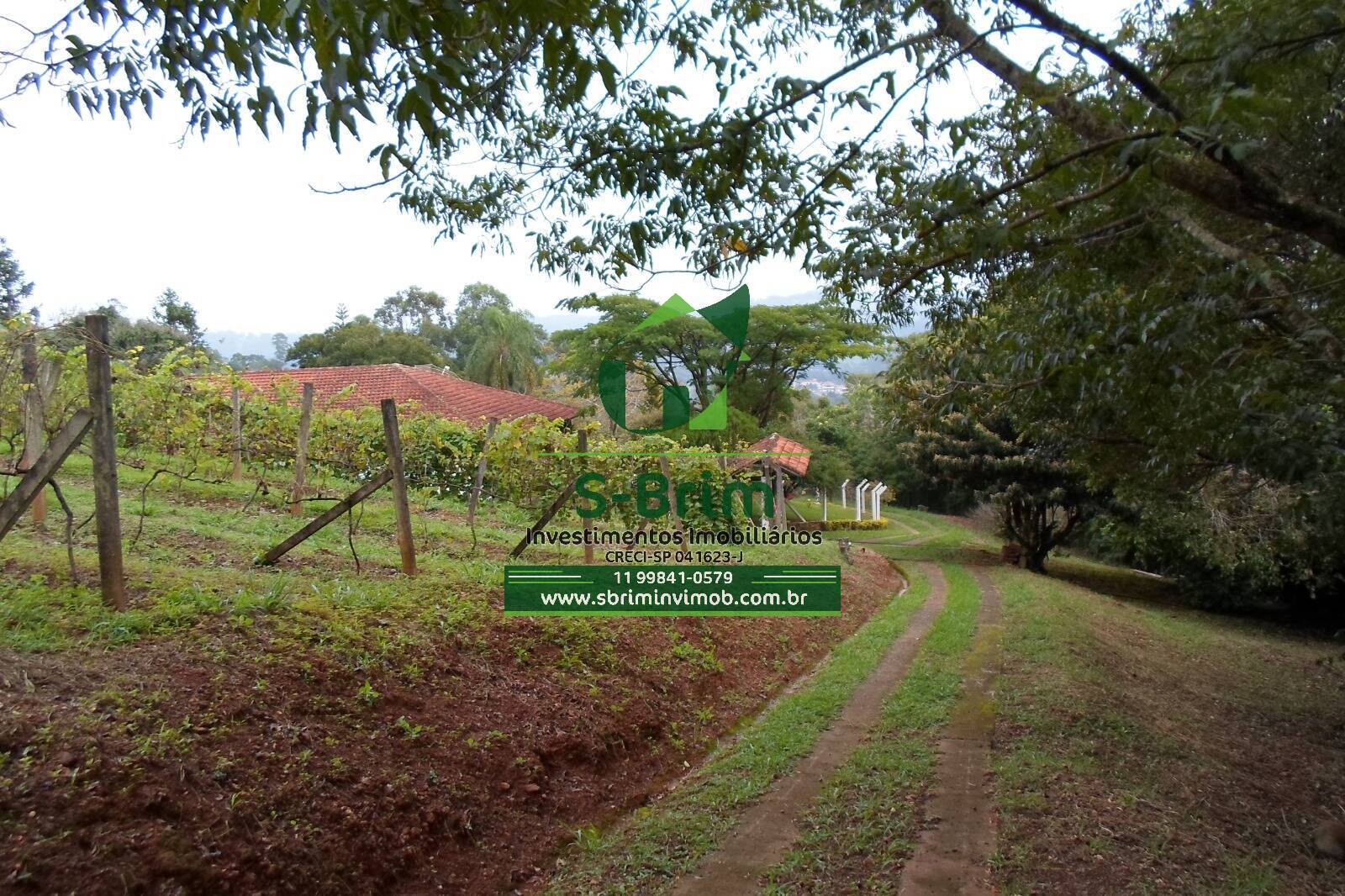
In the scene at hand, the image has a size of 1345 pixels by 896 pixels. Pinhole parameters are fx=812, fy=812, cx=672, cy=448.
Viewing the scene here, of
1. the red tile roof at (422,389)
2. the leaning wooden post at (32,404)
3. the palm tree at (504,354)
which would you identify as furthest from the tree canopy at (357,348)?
the leaning wooden post at (32,404)

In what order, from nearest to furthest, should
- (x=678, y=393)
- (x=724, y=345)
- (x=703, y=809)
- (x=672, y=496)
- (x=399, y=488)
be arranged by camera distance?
(x=703, y=809)
(x=399, y=488)
(x=672, y=496)
(x=678, y=393)
(x=724, y=345)

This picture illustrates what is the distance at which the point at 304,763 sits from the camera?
355 cm

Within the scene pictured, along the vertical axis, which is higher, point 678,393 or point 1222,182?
point 678,393

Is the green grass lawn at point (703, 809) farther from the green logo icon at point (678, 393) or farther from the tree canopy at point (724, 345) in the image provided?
the tree canopy at point (724, 345)

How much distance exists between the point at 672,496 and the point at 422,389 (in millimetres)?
12477

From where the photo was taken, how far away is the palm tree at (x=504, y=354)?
105 feet

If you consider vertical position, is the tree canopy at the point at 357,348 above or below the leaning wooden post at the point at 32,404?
above

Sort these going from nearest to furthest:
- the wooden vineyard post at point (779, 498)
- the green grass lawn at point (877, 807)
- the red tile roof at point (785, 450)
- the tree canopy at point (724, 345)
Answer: the green grass lawn at point (877, 807)
the wooden vineyard post at point (779, 498)
the red tile roof at point (785, 450)
the tree canopy at point (724, 345)

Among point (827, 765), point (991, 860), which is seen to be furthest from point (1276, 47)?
point (827, 765)

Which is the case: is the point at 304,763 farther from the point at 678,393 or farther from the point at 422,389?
the point at 422,389

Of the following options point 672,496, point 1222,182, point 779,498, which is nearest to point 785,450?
point 779,498

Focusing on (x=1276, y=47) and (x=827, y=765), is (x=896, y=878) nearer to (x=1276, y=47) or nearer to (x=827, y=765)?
(x=827, y=765)

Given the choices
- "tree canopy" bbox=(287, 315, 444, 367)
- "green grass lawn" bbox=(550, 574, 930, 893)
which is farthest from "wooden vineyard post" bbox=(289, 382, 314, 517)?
"tree canopy" bbox=(287, 315, 444, 367)

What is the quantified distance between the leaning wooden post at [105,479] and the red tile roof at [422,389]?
14.6 meters
